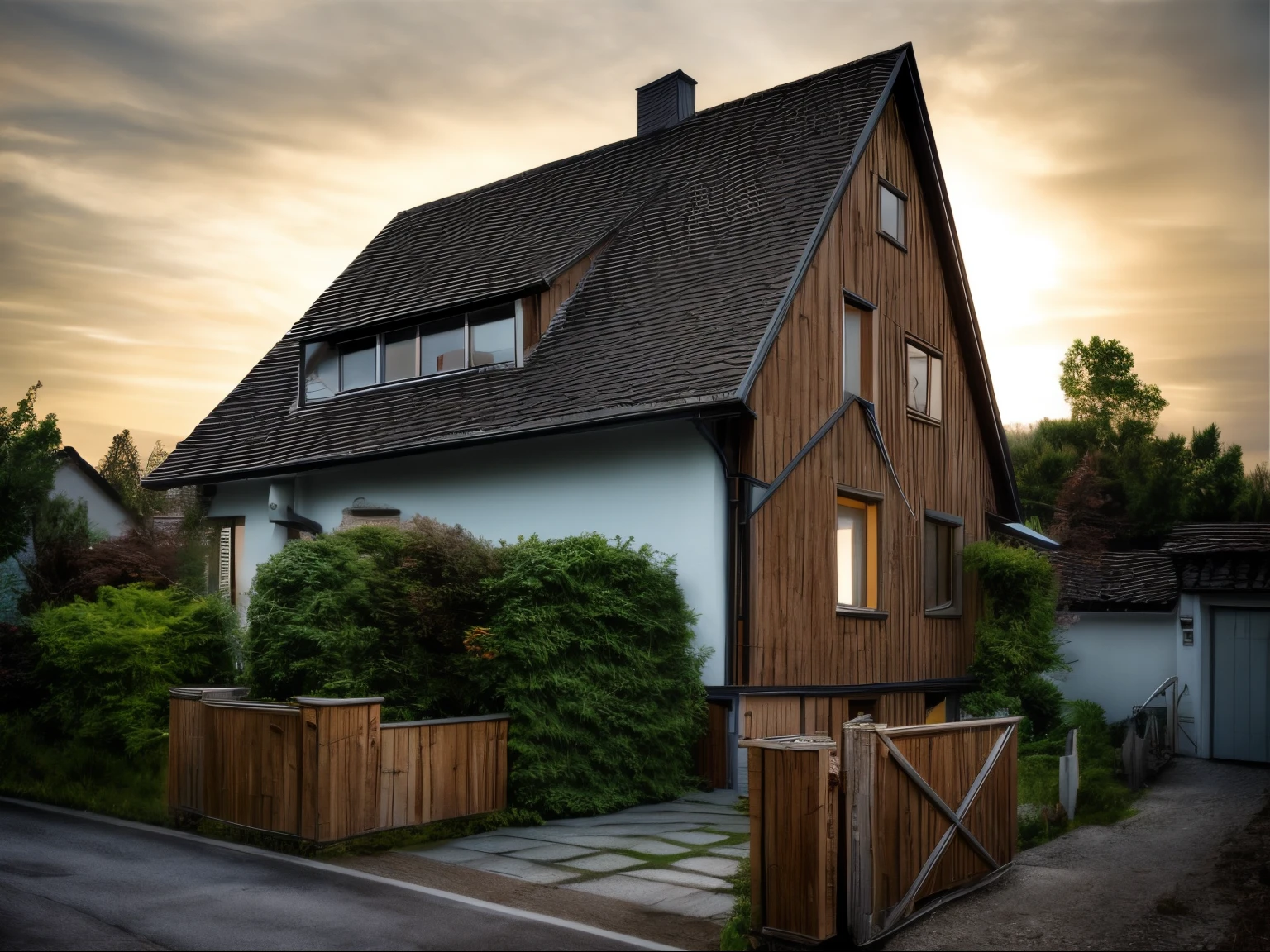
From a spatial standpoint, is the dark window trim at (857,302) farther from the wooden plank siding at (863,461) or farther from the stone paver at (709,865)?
the stone paver at (709,865)

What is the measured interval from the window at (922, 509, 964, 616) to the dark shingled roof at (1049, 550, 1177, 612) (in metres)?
4.69

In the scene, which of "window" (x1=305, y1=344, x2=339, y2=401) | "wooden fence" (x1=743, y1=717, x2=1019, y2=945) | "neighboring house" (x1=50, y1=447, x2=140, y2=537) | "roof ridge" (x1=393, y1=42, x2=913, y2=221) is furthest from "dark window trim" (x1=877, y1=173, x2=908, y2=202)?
"neighboring house" (x1=50, y1=447, x2=140, y2=537)

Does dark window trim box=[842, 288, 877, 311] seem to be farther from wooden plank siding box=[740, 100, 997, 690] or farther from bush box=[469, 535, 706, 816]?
bush box=[469, 535, 706, 816]

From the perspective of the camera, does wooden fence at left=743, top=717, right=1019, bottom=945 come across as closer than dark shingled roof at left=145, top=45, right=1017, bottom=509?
Yes

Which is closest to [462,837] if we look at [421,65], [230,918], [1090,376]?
[230,918]

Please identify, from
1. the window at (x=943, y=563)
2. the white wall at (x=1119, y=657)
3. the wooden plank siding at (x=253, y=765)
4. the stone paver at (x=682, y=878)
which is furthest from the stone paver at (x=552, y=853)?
the white wall at (x=1119, y=657)

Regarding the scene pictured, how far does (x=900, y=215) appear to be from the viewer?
18797mm

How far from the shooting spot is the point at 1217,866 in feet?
33.8

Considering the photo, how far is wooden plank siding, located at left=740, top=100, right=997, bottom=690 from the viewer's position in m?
14.8

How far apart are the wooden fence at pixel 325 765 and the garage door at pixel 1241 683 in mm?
14296

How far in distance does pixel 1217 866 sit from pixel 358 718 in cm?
768

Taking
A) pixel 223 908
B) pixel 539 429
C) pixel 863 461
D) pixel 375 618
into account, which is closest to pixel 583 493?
pixel 539 429

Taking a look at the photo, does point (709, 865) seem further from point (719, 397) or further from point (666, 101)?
point (666, 101)

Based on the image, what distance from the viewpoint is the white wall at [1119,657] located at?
24.5 metres
